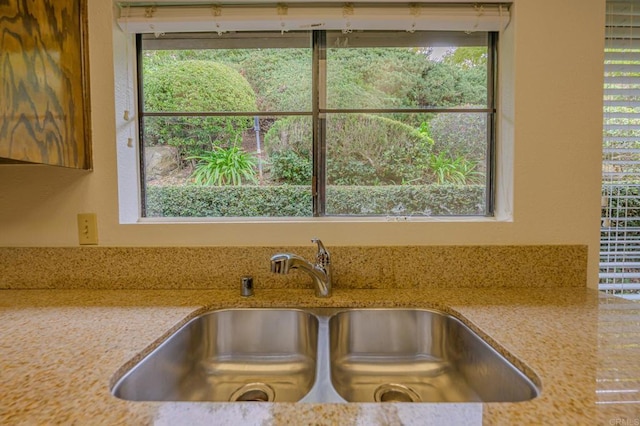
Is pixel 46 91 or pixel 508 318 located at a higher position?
pixel 46 91

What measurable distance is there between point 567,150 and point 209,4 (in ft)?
4.63

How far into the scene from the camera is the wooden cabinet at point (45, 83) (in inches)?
31.4

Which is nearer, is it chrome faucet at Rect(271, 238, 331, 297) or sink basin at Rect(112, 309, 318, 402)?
sink basin at Rect(112, 309, 318, 402)

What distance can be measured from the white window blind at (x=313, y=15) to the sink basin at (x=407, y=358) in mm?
1041

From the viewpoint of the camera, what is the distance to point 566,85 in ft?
3.64

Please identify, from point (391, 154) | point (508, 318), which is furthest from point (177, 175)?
point (508, 318)

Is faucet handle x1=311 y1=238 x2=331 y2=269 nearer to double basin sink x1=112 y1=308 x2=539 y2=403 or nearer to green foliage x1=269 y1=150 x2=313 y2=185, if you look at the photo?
double basin sink x1=112 y1=308 x2=539 y2=403

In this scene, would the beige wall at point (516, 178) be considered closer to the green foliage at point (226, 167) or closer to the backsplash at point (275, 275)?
the backsplash at point (275, 275)

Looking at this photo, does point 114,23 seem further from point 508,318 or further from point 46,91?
point 508,318

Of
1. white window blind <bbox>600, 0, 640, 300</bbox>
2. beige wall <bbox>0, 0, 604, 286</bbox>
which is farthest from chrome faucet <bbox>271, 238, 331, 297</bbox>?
white window blind <bbox>600, 0, 640, 300</bbox>

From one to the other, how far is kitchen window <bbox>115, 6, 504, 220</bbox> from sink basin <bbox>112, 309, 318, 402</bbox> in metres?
0.45

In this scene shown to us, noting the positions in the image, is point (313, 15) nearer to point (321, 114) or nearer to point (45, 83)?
point (321, 114)

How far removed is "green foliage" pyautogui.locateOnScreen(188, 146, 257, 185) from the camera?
129 centimetres

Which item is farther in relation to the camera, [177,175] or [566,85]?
[177,175]
